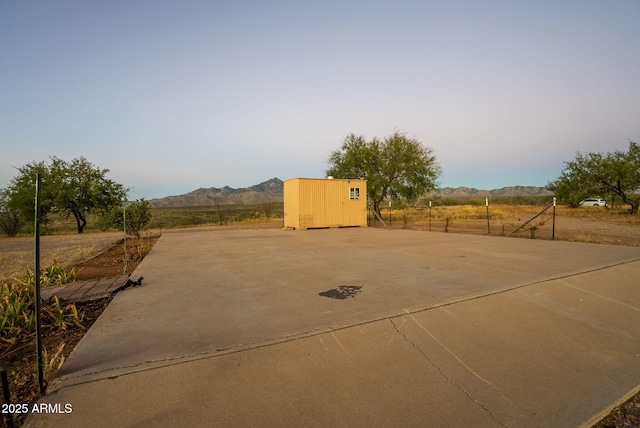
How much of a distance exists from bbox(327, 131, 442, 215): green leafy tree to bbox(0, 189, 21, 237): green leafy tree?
25.2m

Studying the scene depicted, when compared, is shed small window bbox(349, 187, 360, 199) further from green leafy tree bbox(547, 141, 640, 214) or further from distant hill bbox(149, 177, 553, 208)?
distant hill bbox(149, 177, 553, 208)

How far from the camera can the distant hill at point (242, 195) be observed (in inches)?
5074

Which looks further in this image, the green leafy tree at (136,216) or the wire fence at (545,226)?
the green leafy tree at (136,216)

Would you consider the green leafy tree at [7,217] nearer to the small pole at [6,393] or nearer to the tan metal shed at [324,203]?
the tan metal shed at [324,203]

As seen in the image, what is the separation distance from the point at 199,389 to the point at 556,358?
3.13 meters

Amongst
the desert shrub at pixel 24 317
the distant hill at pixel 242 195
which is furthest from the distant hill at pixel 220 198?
the desert shrub at pixel 24 317

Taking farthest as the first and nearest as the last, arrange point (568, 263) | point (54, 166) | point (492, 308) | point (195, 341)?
point (54, 166)
point (568, 263)
point (492, 308)
point (195, 341)

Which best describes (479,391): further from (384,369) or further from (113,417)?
(113,417)

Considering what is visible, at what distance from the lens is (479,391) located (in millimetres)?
2295

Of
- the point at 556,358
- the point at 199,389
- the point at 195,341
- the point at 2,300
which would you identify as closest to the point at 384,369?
the point at 199,389

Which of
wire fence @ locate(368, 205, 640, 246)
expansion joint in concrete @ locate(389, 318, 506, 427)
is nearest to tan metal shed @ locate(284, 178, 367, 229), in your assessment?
wire fence @ locate(368, 205, 640, 246)

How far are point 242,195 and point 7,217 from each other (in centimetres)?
13167

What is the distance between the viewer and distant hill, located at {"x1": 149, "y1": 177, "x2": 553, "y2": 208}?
12888 cm

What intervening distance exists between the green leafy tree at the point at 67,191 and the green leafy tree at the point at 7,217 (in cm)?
73
